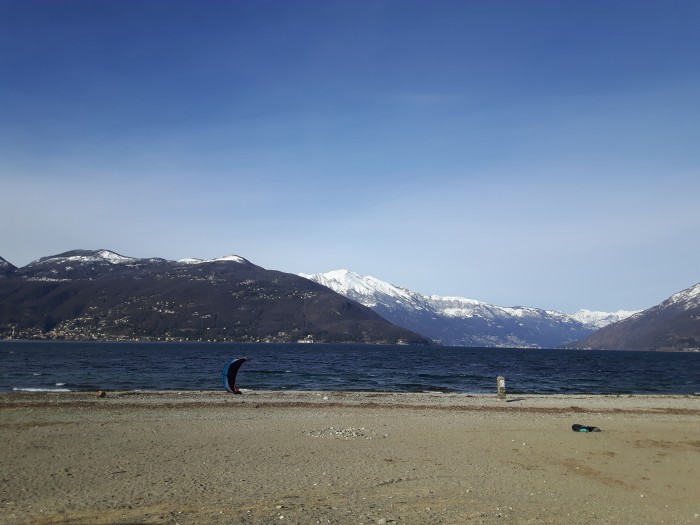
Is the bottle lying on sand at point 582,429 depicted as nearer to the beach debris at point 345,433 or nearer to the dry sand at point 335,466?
the dry sand at point 335,466

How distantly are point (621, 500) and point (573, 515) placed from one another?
206cm

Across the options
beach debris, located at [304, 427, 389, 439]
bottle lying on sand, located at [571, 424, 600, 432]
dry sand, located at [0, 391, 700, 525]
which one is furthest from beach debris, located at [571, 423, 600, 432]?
beach debris, located at [304, 427, 389, 439]

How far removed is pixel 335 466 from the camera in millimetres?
15117

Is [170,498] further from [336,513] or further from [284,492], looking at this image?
[336,513]

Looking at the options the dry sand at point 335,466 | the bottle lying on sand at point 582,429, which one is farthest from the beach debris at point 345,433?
the bottle lying on sand at point 582,429

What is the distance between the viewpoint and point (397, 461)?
1599 cm

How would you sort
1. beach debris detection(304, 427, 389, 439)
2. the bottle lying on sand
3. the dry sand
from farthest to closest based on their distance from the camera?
the bottle lying on sand < beach debris detection(304, 427, 389, 439) < the dry sand

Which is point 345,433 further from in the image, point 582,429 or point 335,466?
point 582,429

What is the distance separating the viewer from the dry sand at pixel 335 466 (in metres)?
11.1

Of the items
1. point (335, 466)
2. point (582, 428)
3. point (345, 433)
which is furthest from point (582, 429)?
point (335, 466)

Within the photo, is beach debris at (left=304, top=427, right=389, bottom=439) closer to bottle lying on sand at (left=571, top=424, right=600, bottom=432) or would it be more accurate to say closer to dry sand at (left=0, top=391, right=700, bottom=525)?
dry sand at (left=0, top=391, right=700, bottom=525)

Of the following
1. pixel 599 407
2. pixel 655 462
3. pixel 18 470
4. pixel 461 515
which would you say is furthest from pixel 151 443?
pixel 599 407

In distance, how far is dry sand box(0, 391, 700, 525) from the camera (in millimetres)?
11102

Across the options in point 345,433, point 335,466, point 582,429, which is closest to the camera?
point 335,466
